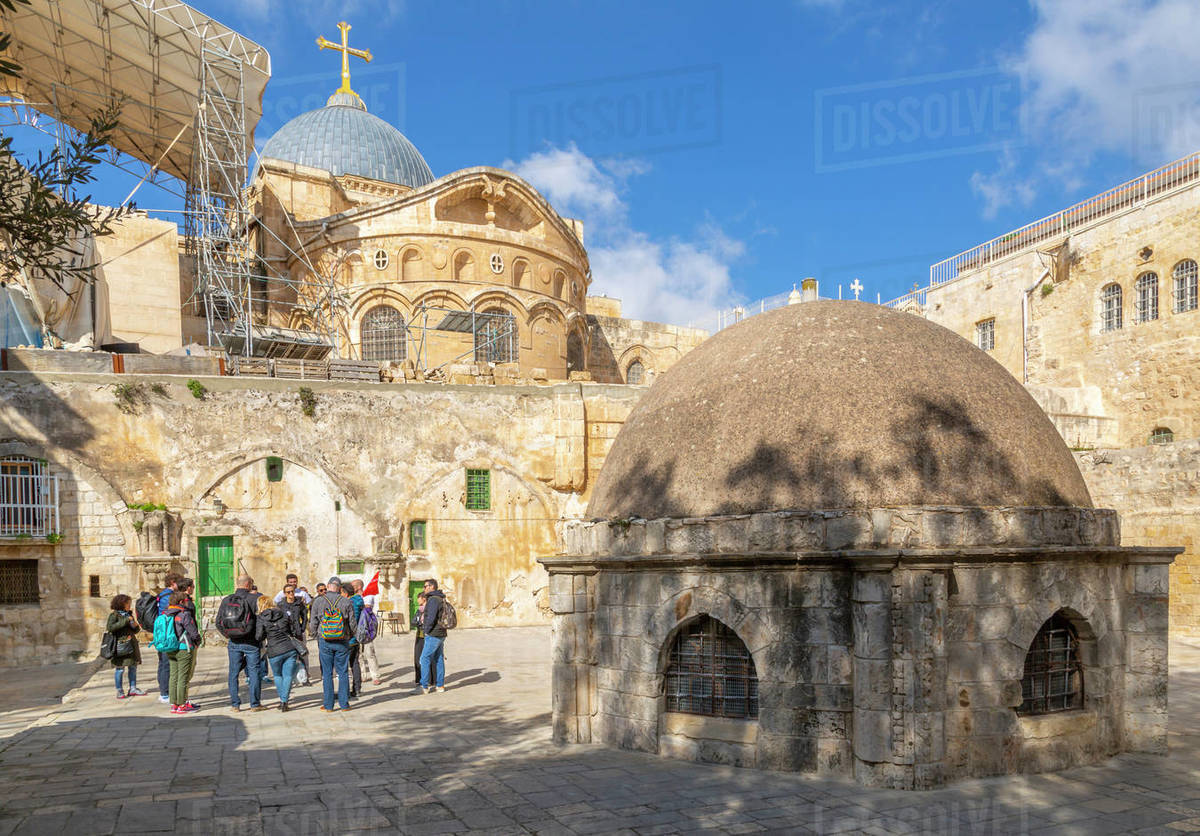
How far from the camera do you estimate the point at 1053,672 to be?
24.3 ft

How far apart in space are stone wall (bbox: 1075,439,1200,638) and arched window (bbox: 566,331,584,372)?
655 inches

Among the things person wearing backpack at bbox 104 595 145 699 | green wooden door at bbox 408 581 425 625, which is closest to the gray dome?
green wooden door at bbox 408 581 425 625

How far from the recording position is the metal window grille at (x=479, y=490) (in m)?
18.4

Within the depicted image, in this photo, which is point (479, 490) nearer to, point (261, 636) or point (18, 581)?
point (261, 636)

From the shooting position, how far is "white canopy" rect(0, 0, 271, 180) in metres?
21.1

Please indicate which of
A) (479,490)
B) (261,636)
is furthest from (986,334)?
(261,636)

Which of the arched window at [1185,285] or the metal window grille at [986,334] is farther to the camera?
the metal window grille at [986,334]

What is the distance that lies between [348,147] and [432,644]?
88.8 feet

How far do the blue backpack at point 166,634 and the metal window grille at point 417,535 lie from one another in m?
8.16

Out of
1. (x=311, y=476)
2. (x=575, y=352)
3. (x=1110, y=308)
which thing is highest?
(x=1110, y=308)

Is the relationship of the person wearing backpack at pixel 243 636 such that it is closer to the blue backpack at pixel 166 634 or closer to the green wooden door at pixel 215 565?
the blue backpack at pixel 166 634

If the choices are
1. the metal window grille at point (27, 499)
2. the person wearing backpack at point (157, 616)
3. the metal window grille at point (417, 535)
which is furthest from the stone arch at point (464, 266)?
the person wearing backpack at point (157, 616)

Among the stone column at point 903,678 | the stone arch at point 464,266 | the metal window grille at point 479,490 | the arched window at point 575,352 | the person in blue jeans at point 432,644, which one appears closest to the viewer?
the stone column at point 903,678

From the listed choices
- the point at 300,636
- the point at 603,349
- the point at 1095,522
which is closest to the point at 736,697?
the point at 1095,522
